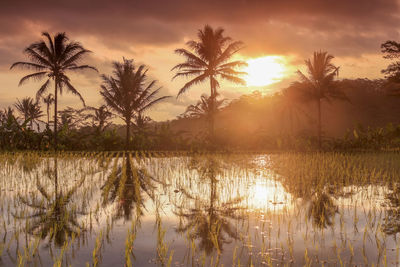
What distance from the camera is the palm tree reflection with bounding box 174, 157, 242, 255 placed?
404 centimetres

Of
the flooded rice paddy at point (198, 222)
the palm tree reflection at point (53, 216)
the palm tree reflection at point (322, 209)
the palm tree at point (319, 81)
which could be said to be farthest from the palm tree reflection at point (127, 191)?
the palm tree at point (319, 81)

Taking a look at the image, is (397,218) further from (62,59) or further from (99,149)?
(62,59)

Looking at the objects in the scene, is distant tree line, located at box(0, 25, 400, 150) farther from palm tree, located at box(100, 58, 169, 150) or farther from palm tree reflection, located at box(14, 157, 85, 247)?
palm tree reflection, located at box(14, 157, 85, 247)

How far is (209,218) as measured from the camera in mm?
5039

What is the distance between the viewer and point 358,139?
24.8 meters

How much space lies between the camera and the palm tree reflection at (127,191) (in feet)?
18.2

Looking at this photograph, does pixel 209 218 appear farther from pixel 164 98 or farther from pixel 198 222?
pixel 164 98

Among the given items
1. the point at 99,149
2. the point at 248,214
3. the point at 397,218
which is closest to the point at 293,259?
the point at 248,214

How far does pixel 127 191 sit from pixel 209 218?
8.65 feet

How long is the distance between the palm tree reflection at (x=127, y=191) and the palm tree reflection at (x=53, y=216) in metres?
0.59

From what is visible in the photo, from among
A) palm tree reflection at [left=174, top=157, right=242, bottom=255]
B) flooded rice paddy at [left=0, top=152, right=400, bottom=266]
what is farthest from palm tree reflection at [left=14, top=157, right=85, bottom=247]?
palm tree reflection at [left=174, top=157, right=242, bottom=255]

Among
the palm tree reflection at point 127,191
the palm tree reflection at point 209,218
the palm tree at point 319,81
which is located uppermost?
the palm tree at point 319,81

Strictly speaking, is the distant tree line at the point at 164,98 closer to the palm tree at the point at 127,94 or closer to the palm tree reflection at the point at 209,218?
the palm tree at the point at 127,94

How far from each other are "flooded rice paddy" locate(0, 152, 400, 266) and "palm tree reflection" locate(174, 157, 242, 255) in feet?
0.04
